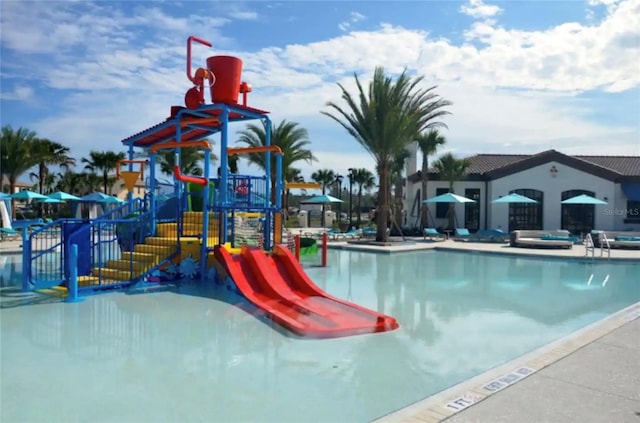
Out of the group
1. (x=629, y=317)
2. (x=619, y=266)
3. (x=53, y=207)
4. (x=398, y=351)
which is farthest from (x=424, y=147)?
(x=53, y=207)

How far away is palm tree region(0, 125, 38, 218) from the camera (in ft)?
106

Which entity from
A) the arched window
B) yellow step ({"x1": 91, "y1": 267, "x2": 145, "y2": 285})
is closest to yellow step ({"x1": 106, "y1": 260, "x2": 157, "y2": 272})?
yellow step ({"x1": 91, "y1": 267, "x2": 145, "y2": 285})

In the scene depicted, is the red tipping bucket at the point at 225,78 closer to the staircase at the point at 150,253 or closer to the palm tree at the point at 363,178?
the staircase at the point at 150,253

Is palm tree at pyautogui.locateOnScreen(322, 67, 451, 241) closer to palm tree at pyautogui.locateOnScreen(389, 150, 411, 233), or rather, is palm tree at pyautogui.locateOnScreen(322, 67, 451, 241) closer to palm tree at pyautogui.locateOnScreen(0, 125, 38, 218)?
palm tree at pyautogui.locateOnScreen(389, 150, 411, 233)

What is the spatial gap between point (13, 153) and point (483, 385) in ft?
115

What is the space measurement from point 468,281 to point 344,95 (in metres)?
13.0

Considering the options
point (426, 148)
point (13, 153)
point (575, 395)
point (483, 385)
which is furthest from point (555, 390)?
point (13, 153)

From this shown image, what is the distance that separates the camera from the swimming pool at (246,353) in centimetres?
473

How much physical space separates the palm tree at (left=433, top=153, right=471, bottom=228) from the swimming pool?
1950cm

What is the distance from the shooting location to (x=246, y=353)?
6453 millimetres

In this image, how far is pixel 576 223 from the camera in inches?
1230

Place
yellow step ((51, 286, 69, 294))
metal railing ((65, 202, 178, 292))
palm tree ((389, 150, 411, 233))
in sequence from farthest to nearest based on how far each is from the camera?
palm tree ((389, 150, 411, 233)) → metal railing ((65, 202, 178, 292)) → yellow step ((51, 286, 69, 294))

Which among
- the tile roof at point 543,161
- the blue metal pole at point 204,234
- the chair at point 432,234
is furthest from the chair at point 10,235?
the tile roof at point 543,161

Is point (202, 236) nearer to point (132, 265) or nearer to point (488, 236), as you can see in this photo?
point (132, 265)
